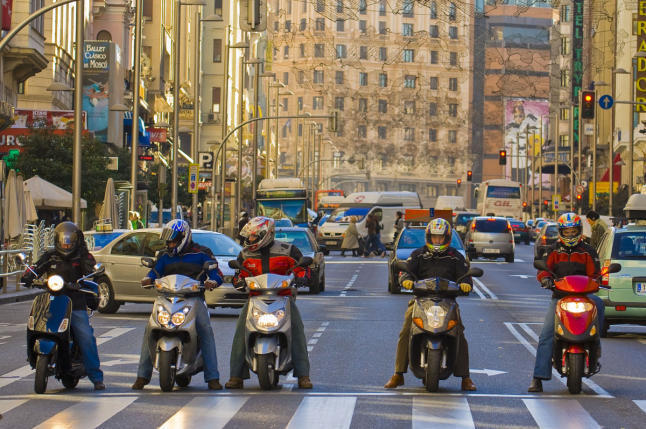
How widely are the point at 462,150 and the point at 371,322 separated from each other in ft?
571

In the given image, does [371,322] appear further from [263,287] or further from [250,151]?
[250,151]

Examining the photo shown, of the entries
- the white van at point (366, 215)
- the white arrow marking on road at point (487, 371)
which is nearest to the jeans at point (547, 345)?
the white arrow marking on road at point (487, 371)

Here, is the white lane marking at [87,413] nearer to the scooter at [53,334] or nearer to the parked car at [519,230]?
the scooter at [53,334]

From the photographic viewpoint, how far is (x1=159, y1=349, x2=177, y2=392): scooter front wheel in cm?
1215

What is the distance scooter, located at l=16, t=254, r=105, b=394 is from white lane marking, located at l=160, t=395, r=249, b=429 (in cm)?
124

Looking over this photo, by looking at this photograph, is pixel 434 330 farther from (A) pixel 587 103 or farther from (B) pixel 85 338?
(A) pixel 587 103

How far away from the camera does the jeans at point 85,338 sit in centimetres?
1241

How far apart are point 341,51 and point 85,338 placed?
175996 millimetres

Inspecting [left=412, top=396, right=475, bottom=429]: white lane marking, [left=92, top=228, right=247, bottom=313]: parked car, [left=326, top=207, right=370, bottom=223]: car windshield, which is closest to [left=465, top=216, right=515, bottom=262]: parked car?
[left=326, top=207, right=370, bottom=223]: car windshield

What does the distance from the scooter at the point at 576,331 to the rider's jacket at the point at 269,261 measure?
222 cm

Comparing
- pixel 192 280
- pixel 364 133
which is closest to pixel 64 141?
pixel 192 280

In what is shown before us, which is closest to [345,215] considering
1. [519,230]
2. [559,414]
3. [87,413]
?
[519,230]

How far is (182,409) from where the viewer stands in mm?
11422

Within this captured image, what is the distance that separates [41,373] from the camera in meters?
12.2
